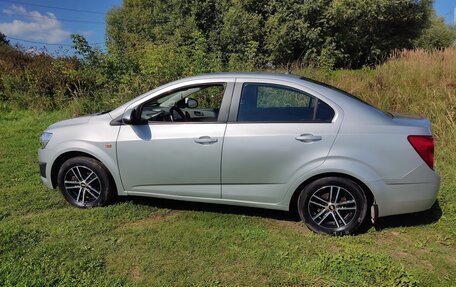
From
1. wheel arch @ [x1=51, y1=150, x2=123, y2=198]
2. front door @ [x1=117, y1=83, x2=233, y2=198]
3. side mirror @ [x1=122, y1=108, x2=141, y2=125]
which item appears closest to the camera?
front door @ [x1=117, y1=83, x2=233, y2=198]

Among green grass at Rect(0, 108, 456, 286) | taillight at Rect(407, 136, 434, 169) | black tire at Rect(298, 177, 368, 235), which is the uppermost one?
Answer: taillight at Rect(407, 136, 434, 169)

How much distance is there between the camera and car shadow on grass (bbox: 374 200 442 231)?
4258 millimetres

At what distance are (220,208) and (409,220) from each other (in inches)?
83.3

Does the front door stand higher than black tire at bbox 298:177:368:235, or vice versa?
the front door

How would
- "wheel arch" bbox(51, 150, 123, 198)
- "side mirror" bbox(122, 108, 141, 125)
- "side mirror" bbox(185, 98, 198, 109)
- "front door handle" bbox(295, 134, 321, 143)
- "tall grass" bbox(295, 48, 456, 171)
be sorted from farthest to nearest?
"tall grass" bbox(295, 48, 456, 171), "side mirror" bbox(185, 98, 198, 109), "wheel arch" bbox(51, 150, 123, 198), "side mirror" bbox(122, 108, 141, 125), "front door handle" bbox(295, 134, 321, 143)

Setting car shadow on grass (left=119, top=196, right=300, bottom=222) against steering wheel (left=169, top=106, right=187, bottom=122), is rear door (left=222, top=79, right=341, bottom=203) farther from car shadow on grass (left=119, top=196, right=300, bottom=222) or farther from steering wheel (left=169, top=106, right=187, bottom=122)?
steering wheel (left=169, top=106, right=187, bottom=122)

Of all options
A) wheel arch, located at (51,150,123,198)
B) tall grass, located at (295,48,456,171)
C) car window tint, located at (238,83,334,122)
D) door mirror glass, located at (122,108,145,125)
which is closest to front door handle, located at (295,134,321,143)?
car window tint, located at (238,83,334,122)

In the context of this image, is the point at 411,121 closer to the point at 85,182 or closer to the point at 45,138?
the point at 85,182

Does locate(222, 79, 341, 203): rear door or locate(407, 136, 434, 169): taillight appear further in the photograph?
locate(222, 79, 341, 203): rear door

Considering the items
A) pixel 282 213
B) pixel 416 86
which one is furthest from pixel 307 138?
pixel 416 86

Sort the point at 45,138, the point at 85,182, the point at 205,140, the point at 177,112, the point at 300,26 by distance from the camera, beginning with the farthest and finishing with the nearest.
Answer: the point at 300,26 < the point at 45,138 < the point at 85,182 < the point at 177,112 < the point at 205,140

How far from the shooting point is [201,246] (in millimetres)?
3818

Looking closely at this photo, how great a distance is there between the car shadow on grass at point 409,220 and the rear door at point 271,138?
1.13 meters

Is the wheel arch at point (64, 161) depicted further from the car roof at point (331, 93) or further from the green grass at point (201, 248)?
the car roof at point (331, 93)
